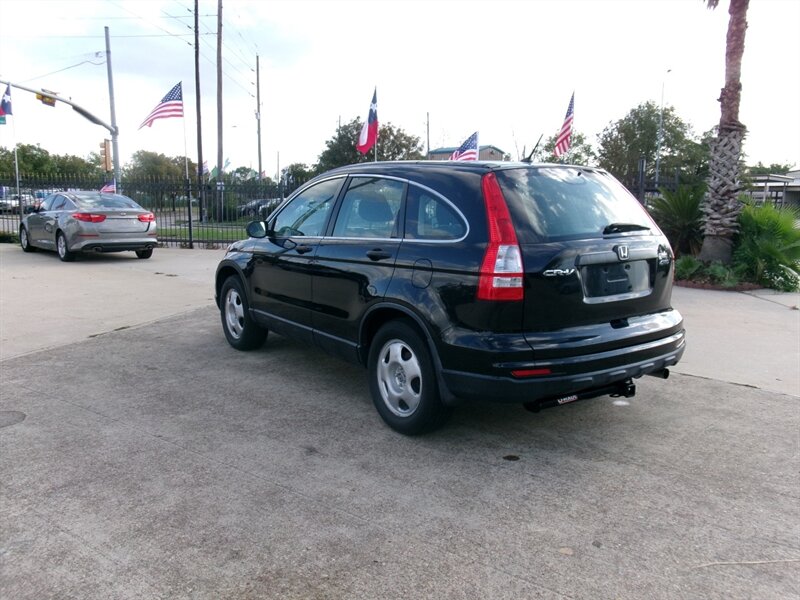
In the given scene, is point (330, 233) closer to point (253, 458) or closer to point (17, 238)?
point (253, 458)

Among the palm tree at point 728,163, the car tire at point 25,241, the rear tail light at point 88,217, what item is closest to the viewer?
the palm tree at point 728,163

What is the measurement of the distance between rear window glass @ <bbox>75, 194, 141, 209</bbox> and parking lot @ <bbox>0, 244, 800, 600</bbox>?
845 centimetres

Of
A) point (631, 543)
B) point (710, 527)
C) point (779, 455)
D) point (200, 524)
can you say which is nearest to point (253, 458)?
point (200, 524)

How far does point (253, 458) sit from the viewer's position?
3.98 m

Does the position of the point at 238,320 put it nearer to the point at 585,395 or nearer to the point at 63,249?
the point at 585,395

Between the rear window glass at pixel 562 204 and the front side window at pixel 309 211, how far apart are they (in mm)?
1732

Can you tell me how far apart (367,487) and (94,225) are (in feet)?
39.0

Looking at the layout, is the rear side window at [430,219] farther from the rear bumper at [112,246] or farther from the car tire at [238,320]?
the rear bumper at [112,246]

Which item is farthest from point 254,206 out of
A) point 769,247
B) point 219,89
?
point 219,89

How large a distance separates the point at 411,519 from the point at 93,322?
6.10m

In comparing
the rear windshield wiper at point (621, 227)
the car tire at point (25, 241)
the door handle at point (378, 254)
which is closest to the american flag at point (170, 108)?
the car tire at point (25, 241)

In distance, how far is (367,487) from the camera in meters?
3.59

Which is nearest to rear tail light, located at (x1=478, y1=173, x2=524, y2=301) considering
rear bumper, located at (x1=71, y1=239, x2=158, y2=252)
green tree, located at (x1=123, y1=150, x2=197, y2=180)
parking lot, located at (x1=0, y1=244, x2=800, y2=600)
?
parking lot, located at (x1=0, y1=244, x2=800, y2=600)

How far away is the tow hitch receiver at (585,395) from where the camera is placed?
3.81m
